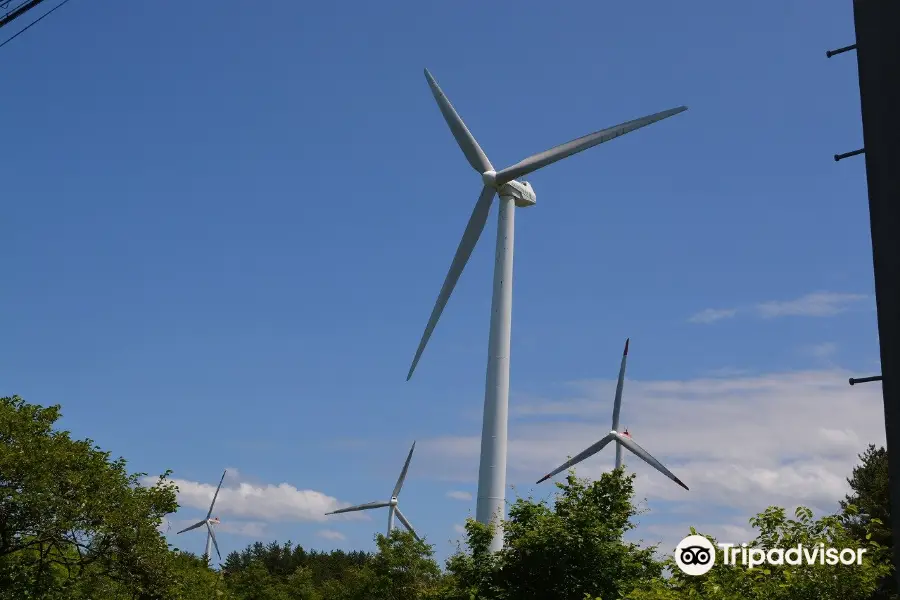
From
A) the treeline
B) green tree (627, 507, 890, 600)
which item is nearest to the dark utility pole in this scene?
green tree (627, 507, 890, 600)

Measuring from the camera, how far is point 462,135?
53438mm

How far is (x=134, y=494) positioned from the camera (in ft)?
130

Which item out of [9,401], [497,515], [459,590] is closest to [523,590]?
[459,590]

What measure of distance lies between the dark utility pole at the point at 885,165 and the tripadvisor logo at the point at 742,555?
20.1 meters

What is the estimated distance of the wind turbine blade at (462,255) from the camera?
48.9m

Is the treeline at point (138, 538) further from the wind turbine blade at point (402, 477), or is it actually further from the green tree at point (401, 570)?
the wind turbine blade at point (402, 477)

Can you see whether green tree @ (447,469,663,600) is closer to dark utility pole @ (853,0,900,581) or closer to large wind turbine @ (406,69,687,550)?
large wind turbine @ (406,69,687,550)

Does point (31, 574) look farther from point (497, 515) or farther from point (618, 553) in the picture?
point (618, 553)

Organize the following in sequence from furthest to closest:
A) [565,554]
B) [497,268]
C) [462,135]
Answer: [462,135] < [497,268] < [565,554]

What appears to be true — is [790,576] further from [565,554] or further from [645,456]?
[645,456]

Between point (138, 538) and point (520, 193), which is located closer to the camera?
point (138, 538)

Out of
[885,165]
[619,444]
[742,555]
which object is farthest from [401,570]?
[885,165]

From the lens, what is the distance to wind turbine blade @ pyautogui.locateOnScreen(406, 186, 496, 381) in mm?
48906

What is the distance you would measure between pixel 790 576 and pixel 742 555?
2845 millimetres
